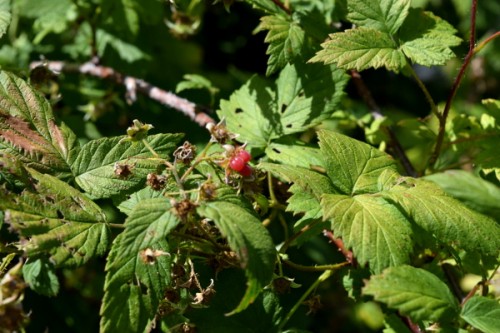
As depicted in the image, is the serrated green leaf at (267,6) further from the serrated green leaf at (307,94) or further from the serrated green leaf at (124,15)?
the serrated green leaf at (124,15)

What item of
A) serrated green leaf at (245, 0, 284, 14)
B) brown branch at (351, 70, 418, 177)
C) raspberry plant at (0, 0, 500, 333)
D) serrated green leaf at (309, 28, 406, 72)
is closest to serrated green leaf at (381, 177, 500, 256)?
raspberry plant at (0, 0, 500, 333)

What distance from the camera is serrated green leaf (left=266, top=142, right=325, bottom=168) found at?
1819 mm

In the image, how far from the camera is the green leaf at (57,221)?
137 centimetres

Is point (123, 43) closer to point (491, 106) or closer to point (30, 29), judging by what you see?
point (30, 29)

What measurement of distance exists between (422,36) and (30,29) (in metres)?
1.74

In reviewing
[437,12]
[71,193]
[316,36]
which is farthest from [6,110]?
[437,12]

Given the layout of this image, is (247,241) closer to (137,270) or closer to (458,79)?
(137,270)

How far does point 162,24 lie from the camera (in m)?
3.12

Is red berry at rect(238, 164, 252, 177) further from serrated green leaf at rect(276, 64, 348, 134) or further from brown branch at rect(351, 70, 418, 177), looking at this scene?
brown branch at rect(351, 70, 418, 177)

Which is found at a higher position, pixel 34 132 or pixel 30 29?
pixel 34 132

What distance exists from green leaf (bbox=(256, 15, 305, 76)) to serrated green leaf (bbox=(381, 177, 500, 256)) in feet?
1.88

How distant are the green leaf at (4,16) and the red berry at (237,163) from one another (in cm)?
83

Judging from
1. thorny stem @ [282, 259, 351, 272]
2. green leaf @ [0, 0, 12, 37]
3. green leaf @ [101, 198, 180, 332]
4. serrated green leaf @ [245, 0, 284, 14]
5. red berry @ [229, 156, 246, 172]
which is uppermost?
serrated green leaf @ [245, 0, 284, 14]

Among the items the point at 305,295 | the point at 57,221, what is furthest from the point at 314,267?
the point at 57,221
